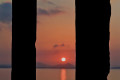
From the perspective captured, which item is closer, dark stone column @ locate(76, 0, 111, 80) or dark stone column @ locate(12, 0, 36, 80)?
dark stone column @ locate(76, 0, 111, 80)

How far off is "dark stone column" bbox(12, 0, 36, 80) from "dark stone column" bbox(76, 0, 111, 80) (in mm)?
703

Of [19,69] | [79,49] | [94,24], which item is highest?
[94,24]

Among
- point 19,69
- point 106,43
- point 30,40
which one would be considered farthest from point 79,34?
point 19,69

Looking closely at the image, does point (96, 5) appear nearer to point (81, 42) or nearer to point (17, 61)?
point (81, 42)

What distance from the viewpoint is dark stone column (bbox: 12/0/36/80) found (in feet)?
14.2

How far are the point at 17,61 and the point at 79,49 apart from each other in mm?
935

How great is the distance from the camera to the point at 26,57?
4316 mm

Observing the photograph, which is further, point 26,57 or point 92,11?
point 26,57

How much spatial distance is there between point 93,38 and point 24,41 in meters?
1.01

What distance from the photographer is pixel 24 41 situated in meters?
4.32

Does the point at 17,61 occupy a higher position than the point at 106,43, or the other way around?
the point at 106,43

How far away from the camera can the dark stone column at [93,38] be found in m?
3.97

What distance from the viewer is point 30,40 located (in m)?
4.32

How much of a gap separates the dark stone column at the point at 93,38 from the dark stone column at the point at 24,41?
2.31 ft
